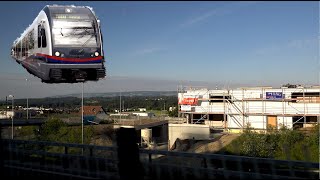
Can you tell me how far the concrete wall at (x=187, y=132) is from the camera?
50222mm

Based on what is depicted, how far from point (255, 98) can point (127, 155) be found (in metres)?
52.5

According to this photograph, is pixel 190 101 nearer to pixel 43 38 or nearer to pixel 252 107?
pixel 252 107

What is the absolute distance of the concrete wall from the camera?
165 feet

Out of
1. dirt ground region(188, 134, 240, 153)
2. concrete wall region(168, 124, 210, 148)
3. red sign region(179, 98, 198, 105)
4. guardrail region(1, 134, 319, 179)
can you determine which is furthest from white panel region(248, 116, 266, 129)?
guardrail region(1, 134, 319, 179)

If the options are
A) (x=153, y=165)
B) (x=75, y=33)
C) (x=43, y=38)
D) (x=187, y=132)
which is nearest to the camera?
(x=153, y=165)

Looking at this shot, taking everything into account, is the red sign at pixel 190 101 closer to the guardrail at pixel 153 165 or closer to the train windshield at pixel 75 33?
the guardrail at pixel 153 165

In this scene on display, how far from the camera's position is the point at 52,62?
37.8ft

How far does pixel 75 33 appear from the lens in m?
12.0

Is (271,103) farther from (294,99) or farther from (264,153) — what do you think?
(264,153)

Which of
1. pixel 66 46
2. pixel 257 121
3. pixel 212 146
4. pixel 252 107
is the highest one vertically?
pixel 66 46

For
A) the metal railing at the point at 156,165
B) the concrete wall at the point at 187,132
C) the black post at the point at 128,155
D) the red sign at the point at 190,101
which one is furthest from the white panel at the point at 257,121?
the black post at the point at 128,155

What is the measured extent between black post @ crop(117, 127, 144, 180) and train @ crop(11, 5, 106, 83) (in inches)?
186

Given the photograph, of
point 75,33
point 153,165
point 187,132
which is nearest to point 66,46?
point 75,33

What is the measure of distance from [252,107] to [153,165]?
5129 centimetres
